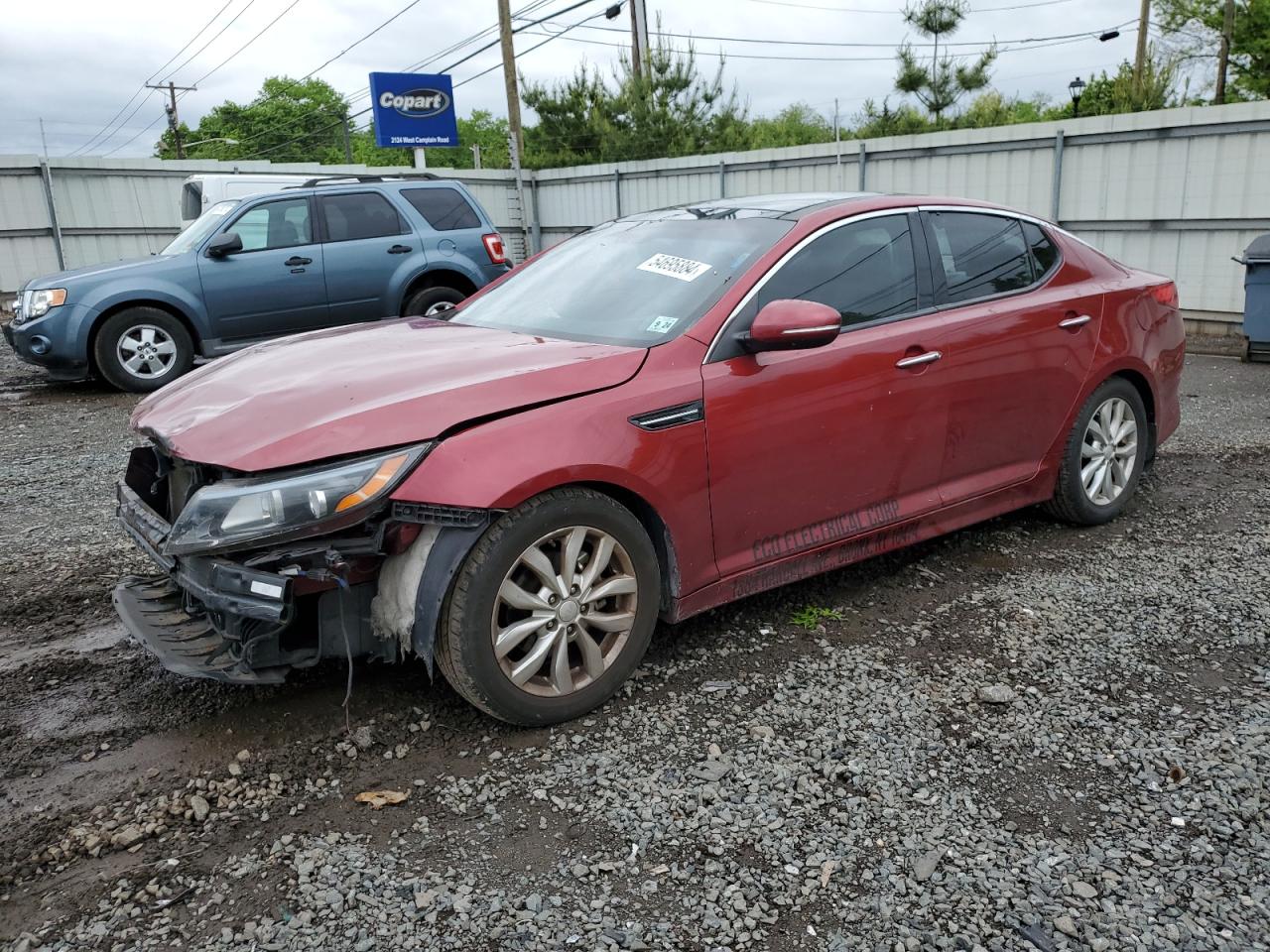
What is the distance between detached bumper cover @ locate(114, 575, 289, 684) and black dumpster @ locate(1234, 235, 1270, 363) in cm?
998

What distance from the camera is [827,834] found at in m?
2.53

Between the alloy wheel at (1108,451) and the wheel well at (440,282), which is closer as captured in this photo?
the alloy wheel at (1108,451)

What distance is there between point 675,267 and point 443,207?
754cm

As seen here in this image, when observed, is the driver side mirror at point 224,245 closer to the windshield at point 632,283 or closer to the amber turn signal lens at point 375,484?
the windshield at point 632,283

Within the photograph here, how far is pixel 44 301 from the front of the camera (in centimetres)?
899

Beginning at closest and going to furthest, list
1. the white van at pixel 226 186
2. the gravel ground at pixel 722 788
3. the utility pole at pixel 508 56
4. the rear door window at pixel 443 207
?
the gravel ground at pixel 722 788, the rear door window at pixel 443 207, the white van at pixel 226 186, the utility pole at pixel 508 56

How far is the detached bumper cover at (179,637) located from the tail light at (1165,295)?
4.38 meters

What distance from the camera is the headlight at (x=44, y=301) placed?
8.95 m

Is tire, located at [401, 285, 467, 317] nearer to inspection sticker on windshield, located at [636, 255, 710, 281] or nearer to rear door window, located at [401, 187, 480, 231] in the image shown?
rear door window, located at [401, 187, 480, 231]

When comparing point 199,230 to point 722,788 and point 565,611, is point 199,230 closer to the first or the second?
point 565,611

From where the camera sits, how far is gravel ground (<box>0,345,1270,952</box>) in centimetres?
226

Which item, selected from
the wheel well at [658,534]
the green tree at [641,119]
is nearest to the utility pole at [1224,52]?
the green tree at [641,119]

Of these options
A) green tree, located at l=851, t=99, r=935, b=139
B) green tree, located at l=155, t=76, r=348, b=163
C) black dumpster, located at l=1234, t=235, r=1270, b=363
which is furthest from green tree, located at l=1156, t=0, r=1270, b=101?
green tree, located at l=155, t=76, r=348, b=163

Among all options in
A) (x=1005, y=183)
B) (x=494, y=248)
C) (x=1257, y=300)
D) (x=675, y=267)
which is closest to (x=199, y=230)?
(x=494, y=248)
